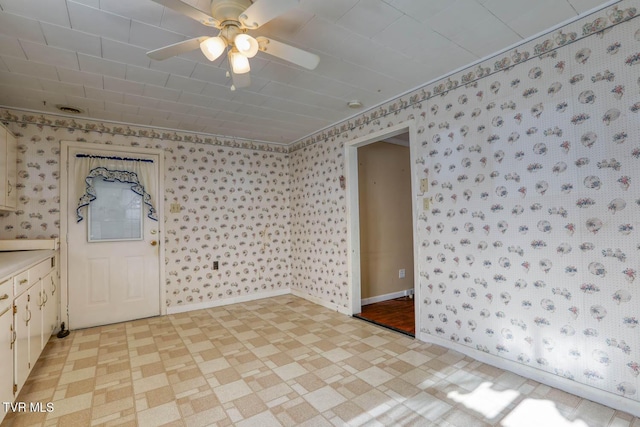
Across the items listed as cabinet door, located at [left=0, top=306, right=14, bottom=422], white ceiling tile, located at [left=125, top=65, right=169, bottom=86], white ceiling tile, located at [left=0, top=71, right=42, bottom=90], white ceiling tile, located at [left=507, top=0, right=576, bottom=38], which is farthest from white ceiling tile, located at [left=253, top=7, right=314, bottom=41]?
cabinet door, located at [left=0, top=306, right=14, bottom=422]

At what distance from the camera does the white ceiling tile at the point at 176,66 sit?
2.32m

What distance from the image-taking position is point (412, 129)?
300cm

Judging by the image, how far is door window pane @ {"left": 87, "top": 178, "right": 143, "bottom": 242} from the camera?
3.56m

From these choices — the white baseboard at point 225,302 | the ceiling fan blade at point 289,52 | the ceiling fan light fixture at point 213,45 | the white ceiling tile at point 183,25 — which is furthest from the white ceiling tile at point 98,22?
the white baseboard at point 225,302

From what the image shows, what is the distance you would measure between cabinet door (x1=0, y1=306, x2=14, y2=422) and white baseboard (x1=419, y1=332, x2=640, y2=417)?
305 cm

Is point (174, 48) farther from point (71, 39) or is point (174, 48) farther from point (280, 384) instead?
point (280, 384)

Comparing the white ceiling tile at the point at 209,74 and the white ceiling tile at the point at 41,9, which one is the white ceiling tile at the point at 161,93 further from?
the white ceiling tile at the point at 41,9

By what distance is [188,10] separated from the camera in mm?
1416

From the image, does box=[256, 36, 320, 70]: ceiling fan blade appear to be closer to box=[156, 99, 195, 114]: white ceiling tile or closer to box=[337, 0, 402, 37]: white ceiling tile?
box=[337, 0, 402, 37]: white ceiling tile

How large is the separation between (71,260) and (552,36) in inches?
191

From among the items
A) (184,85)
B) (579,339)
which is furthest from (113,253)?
(579,339)

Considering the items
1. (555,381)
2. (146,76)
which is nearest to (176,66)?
(146,76)

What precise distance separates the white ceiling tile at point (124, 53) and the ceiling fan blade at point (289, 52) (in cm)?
103

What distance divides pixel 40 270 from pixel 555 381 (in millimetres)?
4025
